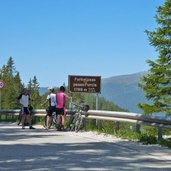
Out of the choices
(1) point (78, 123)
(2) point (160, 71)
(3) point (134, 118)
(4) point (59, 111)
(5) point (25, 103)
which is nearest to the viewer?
(3) point (134, 118)

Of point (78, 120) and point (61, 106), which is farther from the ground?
point (61, 106)

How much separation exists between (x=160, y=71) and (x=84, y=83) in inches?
707

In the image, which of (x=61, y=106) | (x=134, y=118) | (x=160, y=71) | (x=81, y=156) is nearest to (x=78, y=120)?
(x=61, y=106)

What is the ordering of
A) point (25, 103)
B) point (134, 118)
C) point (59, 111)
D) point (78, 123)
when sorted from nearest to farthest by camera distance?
1. point (134, 118)
2. point (78, 123)
3. point (59, 111)
4. point (25, 103)

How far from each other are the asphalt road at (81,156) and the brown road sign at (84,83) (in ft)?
27.8

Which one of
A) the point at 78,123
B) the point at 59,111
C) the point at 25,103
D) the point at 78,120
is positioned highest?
the point at 25,103

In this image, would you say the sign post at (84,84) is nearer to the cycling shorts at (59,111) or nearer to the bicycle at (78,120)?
the cycling shorts at (59,111)

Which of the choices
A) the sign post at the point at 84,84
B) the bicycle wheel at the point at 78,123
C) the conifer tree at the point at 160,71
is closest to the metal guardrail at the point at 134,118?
the bicycle wheel at the point at 78,123

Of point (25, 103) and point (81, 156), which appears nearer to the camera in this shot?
point (81, 156)

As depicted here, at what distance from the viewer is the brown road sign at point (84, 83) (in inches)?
922

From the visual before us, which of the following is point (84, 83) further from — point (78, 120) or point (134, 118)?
point (134, 118)

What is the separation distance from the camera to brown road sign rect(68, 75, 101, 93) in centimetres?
2341

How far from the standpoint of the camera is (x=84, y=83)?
77.0ft

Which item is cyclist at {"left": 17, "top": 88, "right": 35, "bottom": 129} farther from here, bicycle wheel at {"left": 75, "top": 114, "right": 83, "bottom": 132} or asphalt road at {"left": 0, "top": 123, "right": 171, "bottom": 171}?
asphalt road at {"left": 0, "top": 123, "right": 171, "bottom": 171}
